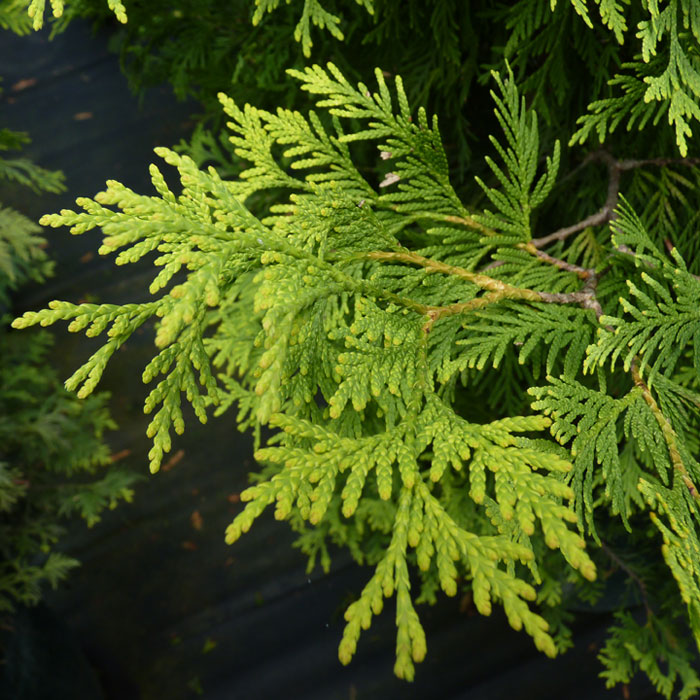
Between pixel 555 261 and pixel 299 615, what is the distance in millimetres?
2870

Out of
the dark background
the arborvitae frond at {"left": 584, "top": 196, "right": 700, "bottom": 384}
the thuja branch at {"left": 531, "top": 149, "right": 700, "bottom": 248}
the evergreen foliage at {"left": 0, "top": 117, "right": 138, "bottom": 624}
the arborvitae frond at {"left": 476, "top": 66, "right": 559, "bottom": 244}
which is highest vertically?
the arborvitae frond at {"left": 476, "top": 66, "right": 559, "bottom": 244}

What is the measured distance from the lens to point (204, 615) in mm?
3637

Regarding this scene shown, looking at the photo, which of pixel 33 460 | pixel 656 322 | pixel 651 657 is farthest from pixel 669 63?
pixel 33 460

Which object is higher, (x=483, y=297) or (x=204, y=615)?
(x=483, y=297)

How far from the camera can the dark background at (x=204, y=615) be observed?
321 centimetres

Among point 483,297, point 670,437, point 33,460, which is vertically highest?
point 483,297

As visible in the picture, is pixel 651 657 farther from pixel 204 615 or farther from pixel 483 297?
pixel 204 615

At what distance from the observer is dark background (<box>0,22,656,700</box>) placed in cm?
321

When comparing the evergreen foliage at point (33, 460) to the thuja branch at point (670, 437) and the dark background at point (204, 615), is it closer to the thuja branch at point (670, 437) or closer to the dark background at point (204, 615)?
the dark background at point (204, 615)

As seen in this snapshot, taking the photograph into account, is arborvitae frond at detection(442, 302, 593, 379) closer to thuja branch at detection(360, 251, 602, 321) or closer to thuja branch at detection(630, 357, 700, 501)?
thuja branch at detection(360, 251, 602, 321)

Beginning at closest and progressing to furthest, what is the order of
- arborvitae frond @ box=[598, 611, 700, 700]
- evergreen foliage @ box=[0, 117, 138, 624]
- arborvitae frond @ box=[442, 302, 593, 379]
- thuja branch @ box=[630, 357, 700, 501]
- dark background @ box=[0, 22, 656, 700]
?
thuja branch @ box=[630, 357, 700, 501] → arborvitae frond @ box=[442, 302, 593, 379] → arborvitae frond @ box=[598, 611, 700, 700] → evergreen foliage @ box=[0, 117, 138, 624] → dark background @ box=[0, 22, 656, 700]

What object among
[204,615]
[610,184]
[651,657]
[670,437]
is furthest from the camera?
[204,615]

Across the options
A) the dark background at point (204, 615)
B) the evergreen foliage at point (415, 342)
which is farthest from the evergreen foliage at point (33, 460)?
the evergreen foliage at point (415, 342)

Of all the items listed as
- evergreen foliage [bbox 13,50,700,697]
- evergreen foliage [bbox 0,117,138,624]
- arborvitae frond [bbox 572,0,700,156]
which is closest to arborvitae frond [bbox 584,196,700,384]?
evergreen foliage [bbox 13,50,700,697]
